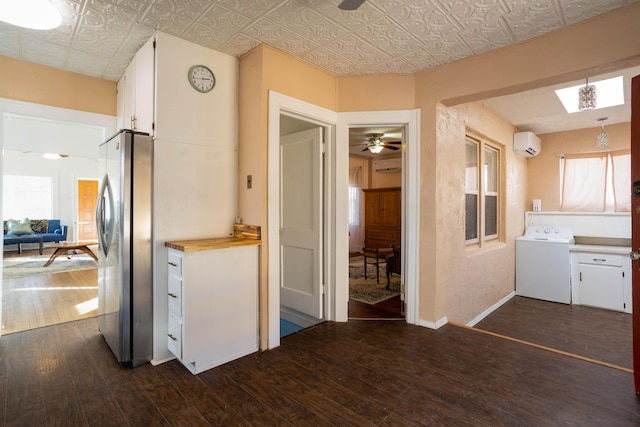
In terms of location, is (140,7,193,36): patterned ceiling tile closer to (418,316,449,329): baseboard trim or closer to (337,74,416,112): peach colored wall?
(337,74,416,112): peach colored wall

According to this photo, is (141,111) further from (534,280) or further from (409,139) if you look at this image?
(534,280)

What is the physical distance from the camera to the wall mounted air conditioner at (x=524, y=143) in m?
4.57

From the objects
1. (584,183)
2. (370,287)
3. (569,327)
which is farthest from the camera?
(584,183)

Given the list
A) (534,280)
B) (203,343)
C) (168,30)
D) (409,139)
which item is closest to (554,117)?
(534,280)

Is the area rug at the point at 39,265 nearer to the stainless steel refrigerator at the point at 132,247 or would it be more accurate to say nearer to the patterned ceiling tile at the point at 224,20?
the stainless steel refrigerator at the point at 132,247

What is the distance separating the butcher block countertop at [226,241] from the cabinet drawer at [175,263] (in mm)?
55

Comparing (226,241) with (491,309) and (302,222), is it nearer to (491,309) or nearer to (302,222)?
(302,222)

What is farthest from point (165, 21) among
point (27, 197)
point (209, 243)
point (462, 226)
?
point (27, 197)

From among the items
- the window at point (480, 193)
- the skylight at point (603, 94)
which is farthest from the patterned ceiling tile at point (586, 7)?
the window at point (480, 193)

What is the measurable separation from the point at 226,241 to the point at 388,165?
19.0ft

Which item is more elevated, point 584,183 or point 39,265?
point 584,183

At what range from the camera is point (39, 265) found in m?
6.12

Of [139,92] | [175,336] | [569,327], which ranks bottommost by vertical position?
[569,327]

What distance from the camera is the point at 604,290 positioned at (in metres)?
4.08
